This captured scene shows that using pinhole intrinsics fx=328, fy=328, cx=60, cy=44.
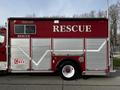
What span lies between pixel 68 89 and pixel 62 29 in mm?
4002

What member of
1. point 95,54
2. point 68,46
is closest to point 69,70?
point 68,46

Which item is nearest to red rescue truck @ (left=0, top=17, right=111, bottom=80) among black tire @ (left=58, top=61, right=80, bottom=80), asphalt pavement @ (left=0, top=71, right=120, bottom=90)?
black tire @ (left=58, top=61, right=80, bottom=80)

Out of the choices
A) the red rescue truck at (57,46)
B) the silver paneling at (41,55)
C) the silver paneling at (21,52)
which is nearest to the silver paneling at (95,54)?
the red rescue truck at (57,46)

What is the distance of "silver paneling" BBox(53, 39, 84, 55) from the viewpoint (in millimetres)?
16156

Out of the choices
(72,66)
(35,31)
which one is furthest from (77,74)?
(35,31)

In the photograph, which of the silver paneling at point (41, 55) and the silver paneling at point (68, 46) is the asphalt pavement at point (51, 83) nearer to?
the silver paneling at point (41, 55)

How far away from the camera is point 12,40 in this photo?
16.2 metres

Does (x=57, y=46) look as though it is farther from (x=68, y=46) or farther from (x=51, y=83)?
(x=51, y=83)

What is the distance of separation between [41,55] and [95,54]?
2.67 m

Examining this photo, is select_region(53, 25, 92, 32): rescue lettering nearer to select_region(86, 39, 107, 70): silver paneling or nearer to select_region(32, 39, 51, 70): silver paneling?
select_region(86, 39, 107, 70): silver paneling

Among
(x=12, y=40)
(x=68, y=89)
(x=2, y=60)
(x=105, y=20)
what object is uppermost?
(x=105, y=20)

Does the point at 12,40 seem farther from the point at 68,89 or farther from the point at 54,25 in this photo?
the point at 68,89

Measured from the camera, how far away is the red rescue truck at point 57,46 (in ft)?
53.0

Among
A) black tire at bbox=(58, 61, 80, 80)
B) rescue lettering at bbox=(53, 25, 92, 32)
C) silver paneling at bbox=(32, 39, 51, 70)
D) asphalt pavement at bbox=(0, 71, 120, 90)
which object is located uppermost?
rescue lettering at bbox=(53, 25, 92, 32)
